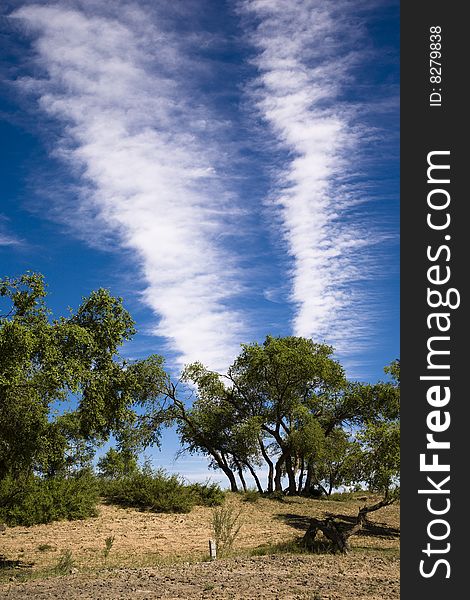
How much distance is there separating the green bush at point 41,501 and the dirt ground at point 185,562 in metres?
0.60

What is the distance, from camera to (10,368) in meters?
15.2

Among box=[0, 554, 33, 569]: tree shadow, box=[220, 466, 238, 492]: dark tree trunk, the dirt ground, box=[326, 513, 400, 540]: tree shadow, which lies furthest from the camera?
box=[220, 466, 238, 492]: dark tree trunk

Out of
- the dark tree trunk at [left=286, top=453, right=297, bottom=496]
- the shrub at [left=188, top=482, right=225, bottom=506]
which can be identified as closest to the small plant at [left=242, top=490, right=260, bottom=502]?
the shrub at [left=188, top=482, right=225, bottom=506]

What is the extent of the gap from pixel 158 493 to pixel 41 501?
621 centimetres

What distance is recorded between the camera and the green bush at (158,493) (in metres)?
29.3

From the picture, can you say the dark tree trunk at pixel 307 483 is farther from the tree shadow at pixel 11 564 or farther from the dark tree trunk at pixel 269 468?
the tree shadow at pixel 11 564

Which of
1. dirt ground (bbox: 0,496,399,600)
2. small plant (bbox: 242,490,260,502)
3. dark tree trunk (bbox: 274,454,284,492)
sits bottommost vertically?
dirt ground (bbox: 0,496,399,600)

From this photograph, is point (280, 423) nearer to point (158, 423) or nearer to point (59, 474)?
point (158, 423)

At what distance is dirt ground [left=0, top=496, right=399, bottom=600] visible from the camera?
1285cm

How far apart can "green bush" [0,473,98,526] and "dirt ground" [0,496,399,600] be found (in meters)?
0.60

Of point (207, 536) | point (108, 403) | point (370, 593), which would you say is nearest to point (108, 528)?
point (207, 536)

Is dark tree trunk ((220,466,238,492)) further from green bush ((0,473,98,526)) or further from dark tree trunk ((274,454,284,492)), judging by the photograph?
green bush ((0,473,98,526))

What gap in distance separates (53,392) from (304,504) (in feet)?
71.9

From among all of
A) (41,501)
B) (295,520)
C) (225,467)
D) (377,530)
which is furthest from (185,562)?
(225,467)
